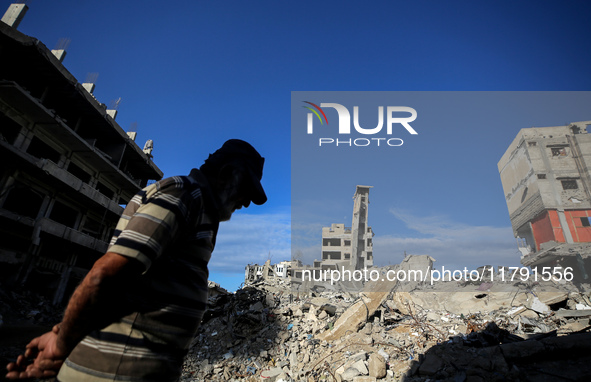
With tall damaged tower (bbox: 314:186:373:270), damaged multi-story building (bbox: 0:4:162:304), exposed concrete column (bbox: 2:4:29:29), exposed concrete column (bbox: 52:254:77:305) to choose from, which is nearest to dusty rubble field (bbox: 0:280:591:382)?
damaged multi-story building (bbox: 0:4:162:304)

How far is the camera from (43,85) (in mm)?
13867

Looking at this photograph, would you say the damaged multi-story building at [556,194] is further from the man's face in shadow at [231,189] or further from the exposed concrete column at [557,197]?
the man's face in shadow at [231,189]

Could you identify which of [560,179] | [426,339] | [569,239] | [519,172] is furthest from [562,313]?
[519,172]

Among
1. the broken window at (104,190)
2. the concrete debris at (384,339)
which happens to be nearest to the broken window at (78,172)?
the broken window at (104,190)

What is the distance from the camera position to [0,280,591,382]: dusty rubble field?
417cm

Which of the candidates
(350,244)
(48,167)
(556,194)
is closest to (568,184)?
(556,194)

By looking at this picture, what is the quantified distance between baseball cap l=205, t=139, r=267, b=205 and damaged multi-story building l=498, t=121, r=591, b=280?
3375 centimetres

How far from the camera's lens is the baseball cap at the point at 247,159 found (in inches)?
52.3

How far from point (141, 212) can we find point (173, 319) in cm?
42

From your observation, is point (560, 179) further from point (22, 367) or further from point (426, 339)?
point (22, 367)

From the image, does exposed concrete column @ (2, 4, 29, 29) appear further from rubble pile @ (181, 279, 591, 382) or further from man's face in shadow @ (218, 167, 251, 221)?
man's face in shadow @ (218, 167, 251, 221)

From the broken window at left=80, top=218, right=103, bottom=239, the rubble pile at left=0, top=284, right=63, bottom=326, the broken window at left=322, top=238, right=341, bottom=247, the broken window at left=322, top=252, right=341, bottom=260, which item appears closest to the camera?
the rubble pile at left=0, top=284, right=63, bottom=326

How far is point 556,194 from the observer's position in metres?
28.2

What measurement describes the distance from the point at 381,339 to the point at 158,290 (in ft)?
22.0
